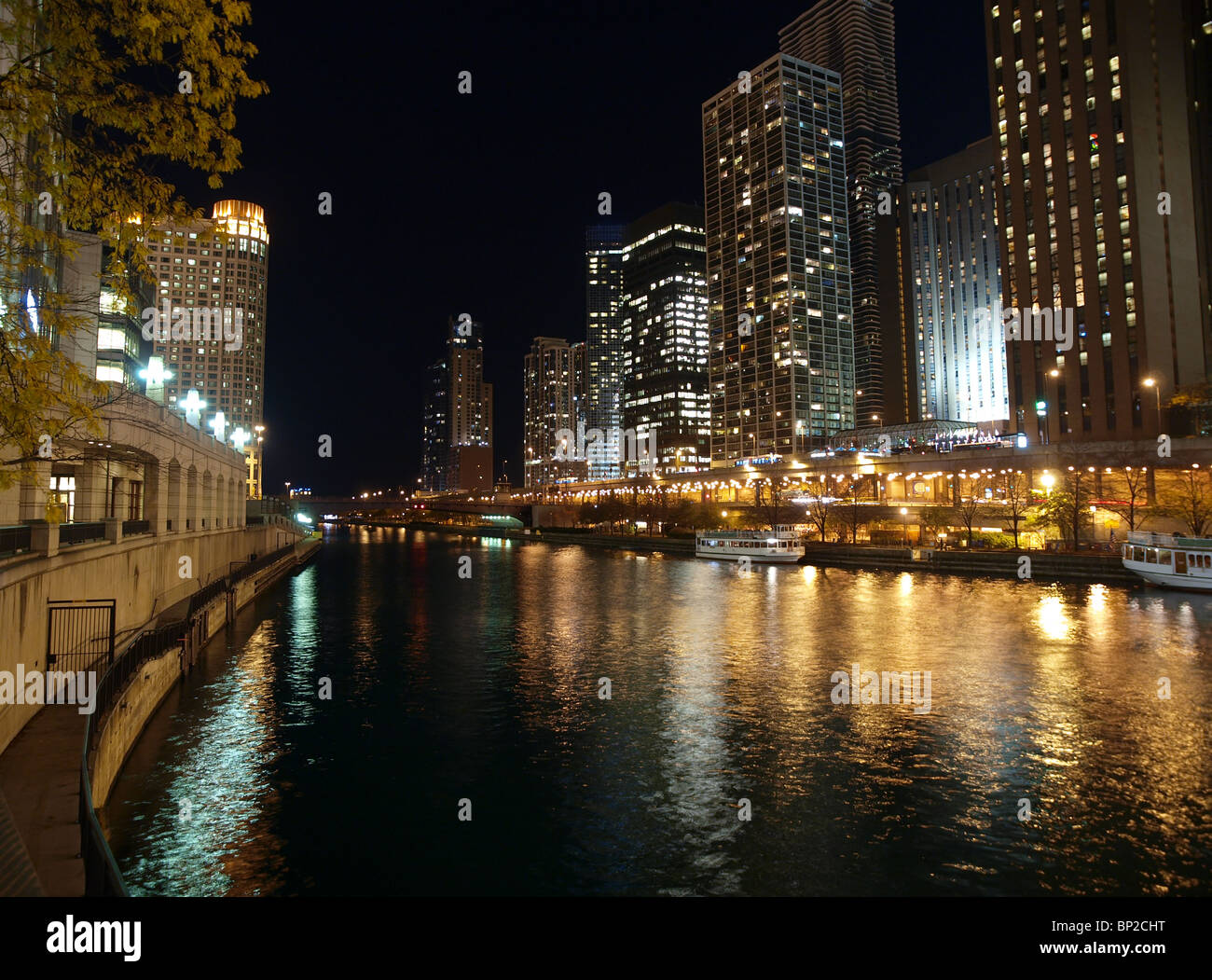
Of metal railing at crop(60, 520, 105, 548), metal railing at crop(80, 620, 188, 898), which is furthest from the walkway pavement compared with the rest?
metal railing at crop(60, 520, 105, 548)

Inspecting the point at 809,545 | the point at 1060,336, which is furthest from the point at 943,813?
the point at 1060,336

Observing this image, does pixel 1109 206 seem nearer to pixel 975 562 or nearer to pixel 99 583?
pixel 975 562

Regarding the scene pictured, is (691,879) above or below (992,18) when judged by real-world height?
below

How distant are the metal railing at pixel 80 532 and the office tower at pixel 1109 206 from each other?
118m

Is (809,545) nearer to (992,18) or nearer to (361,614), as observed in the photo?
(361,614)

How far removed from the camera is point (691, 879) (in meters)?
11.8

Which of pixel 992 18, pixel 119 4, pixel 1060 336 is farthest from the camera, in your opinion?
pixel 992 18

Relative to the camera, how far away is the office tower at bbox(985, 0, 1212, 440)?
101m

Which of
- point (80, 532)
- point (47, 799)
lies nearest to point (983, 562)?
point (80, 532)

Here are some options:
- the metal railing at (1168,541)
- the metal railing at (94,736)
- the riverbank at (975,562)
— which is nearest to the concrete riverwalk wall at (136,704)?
the metal railing at (94,736)

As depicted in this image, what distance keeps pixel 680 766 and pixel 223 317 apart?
187162 mm

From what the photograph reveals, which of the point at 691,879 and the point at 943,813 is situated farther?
the point at 943,813
